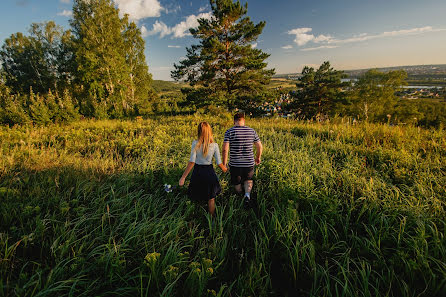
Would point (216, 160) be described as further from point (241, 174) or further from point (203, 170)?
point (241, 174)

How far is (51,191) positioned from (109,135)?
4.82 metres

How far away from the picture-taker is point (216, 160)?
2832 millimetres

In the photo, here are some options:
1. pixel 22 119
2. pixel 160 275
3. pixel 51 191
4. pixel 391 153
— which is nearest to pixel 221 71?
pixel 22 119

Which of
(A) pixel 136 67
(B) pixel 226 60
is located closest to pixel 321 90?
(B) pixel 226 60

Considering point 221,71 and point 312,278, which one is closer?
point 312,278

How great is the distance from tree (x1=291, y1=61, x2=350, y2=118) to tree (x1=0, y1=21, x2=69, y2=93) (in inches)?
1334

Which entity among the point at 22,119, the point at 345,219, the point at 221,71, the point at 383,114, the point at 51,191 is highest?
the point at 221,71

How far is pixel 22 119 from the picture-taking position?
777 cm

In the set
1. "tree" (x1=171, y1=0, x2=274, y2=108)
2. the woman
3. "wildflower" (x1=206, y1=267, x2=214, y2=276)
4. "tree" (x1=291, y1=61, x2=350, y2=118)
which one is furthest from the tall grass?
"tree" (x1=291, y1=61, x2=350, y2=118)

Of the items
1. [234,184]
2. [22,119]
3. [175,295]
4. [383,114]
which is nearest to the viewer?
[175,295]

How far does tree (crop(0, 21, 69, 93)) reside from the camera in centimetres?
2281

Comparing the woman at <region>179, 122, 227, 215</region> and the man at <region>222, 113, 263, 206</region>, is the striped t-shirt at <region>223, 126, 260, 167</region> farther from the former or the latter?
the woman at <region>179, 122, 227, 215</region>

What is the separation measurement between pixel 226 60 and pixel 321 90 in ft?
52.5

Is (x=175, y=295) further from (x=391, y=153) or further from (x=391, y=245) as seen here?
(x=391, y=153)
